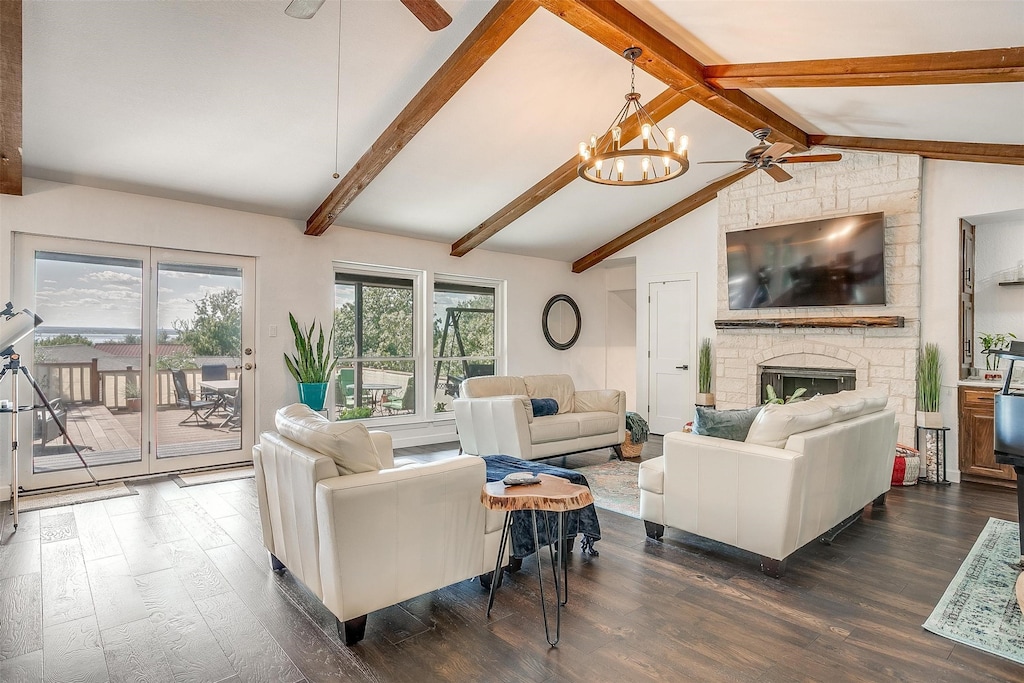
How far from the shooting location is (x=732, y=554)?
10.3 ft

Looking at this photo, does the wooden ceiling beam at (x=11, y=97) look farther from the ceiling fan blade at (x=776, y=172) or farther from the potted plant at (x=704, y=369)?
the potted plant at (x=704, y=369)

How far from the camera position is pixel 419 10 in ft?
8.72

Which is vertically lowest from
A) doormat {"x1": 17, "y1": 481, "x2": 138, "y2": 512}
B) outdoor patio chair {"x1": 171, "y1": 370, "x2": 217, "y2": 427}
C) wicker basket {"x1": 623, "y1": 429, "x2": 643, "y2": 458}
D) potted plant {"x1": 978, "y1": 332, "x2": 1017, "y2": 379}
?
doormat {"x1": 17, "y1": 481, "x2": 138, "y2": 512}

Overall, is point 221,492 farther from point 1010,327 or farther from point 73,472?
point 1010,327

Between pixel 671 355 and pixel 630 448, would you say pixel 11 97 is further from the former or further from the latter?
pixel 671 355

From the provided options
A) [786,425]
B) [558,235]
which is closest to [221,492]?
[786,425]

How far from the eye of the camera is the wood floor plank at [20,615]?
2199 millimetres

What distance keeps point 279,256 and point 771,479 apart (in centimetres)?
489

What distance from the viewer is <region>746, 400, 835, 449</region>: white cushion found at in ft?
9.48

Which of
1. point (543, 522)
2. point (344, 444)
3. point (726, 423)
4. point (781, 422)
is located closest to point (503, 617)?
point (543, 522)

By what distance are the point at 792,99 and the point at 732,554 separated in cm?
363

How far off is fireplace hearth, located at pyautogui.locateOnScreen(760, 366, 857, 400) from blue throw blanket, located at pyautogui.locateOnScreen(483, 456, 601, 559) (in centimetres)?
374

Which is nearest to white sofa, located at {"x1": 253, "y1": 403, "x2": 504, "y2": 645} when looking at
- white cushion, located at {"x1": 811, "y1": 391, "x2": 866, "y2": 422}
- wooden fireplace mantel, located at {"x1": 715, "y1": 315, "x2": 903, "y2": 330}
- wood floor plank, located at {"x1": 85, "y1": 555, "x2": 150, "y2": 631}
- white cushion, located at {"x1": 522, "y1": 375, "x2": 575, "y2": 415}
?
wood floor plank, located at {"x1": 85, "y1": 555, "x2": 150, "y2": 631}

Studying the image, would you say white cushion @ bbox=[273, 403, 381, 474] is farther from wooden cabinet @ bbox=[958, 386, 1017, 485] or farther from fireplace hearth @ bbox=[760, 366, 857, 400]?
wooden cabinet @ bbox=[958, 386, 1017, 485]
